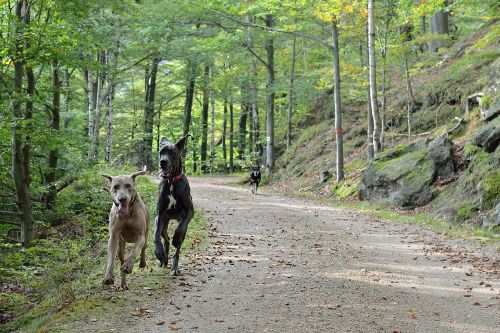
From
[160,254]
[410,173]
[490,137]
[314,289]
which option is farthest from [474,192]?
[160,254]

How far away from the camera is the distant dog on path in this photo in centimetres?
607

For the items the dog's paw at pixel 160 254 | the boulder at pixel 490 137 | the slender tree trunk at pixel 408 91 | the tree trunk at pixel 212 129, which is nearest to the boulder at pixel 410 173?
the boulder at pixel 490 137

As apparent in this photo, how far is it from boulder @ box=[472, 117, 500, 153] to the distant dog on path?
11168 millimetres

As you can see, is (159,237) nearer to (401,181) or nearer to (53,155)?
(53,155)

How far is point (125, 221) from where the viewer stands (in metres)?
6.25

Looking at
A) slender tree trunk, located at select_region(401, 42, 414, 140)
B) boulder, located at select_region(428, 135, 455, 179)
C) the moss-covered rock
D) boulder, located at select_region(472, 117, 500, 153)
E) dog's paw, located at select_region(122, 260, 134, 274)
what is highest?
slender tree trunk, located at select_region(401, 42, 414, 140)

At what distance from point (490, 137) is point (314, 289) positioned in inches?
383

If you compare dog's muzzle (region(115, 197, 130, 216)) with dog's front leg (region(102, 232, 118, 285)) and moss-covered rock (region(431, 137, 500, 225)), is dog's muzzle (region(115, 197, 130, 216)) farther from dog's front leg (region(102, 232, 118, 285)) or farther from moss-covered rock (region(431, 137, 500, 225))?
moss-covered rock (region(431, 137, 500, 225))

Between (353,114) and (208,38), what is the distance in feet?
33.8

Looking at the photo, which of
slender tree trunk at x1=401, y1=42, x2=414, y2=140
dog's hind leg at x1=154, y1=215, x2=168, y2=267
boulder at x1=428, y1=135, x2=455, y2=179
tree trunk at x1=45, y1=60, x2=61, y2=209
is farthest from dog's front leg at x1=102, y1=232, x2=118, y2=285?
slender tree trunk at x1=401, y1=42, x2=414, y2=140

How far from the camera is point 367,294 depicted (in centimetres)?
673

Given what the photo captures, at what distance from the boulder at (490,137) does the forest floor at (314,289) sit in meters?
3.57

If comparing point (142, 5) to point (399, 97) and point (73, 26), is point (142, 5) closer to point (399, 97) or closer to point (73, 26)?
point (73, 26)

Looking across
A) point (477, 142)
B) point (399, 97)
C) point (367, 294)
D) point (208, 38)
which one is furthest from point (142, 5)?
point (367, 294)
